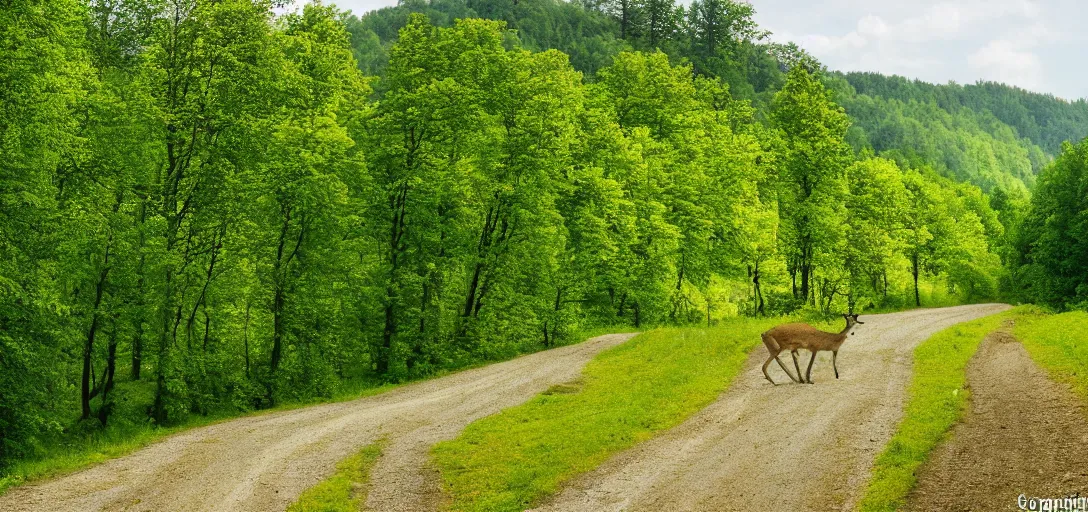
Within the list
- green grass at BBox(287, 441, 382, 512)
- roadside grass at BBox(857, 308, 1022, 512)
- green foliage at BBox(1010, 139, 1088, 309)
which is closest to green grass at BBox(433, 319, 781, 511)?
green grass at BBox(287, 441, 382, 512)

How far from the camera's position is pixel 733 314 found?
55.2 metres

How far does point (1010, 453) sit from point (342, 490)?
561 inches

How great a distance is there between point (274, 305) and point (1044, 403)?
2727 cm

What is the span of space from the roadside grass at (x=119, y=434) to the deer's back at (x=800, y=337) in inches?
678

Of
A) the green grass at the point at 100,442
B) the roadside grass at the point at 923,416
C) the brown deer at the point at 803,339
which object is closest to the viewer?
the roadside grass at the point at 923,416

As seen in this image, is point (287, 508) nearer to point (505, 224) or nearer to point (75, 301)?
point (75, 301)

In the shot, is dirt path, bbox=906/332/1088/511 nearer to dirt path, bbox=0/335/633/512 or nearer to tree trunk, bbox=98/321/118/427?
dirt path, bbox=0/335/633/512

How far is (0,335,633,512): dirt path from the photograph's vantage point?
55.7ft

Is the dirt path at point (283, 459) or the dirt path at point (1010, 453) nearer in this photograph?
the dirt path at point (1010, 453)

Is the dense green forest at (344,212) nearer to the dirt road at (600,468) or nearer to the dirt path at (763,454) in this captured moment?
the dirt road at (600,468)

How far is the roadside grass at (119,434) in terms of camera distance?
20656 millimetres

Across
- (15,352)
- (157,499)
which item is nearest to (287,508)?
(157,499)

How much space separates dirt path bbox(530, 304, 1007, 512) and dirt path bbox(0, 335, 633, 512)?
14.4 ft

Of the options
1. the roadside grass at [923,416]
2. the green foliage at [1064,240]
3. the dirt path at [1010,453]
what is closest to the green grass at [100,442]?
the roadside grass at [923,416]
